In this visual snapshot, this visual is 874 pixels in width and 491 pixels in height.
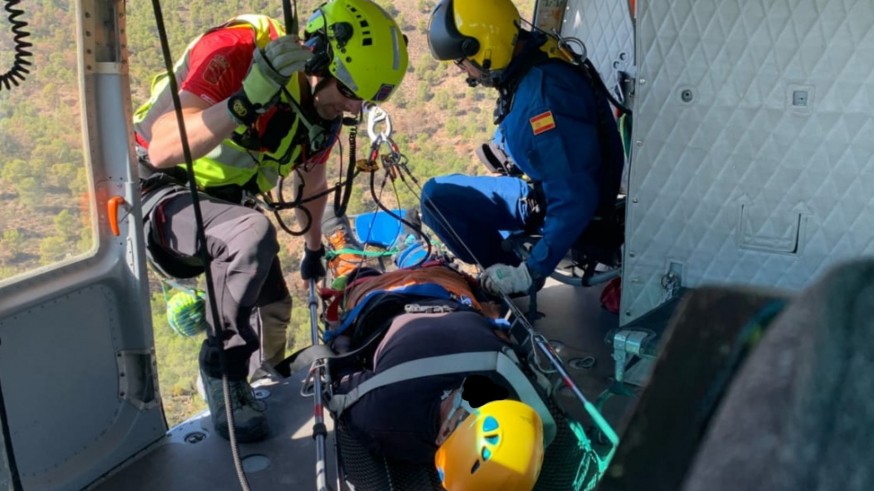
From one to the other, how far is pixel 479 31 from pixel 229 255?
1740mm

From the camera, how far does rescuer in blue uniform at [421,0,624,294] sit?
12.4 feet

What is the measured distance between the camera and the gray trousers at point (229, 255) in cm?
308

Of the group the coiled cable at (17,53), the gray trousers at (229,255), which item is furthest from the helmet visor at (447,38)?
the coiled cable at (17,53)

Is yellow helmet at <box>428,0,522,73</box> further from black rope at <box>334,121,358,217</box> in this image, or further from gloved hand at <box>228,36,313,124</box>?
gloved hand at <box>228,36,313,124</box>

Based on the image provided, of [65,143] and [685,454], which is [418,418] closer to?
[65,143]

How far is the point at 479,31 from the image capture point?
152 inches

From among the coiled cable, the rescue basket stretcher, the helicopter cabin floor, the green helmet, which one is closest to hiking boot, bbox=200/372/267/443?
the helicopter cabin floor

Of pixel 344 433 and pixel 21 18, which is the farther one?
pixel 344 433

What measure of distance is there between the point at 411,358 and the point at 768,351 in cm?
199

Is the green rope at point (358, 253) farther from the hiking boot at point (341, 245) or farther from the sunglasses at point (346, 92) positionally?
the sunglasses at point (346, 92)

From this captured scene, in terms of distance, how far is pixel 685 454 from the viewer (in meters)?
0.72

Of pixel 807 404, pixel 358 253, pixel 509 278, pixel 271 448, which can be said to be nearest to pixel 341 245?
pixel 358 253

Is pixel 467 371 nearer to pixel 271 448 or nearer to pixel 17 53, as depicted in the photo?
pixel 271 448

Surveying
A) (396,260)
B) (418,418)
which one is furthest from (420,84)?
(418,418)
